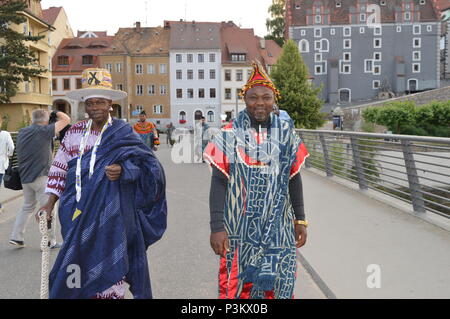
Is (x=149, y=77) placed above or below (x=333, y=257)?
above

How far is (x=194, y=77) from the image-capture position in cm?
7600

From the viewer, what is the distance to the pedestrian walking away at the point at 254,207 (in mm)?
3312

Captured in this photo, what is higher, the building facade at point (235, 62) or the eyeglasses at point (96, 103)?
the building facade at point (235, 62)

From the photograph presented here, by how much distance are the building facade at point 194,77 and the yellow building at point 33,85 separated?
2131 cm

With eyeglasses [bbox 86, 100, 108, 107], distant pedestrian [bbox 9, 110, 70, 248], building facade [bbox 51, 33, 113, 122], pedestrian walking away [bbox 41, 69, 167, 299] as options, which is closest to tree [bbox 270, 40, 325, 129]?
distant pedestrian [bbox 9, 110, 70, 248]

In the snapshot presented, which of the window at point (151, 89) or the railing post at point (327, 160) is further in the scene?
the window at point (151, 89)

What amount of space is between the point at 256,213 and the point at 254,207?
0.13 feet

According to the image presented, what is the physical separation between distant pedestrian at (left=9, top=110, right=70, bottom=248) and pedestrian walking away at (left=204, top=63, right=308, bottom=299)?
4.50 meters

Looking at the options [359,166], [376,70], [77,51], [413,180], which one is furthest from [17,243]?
[376,70]

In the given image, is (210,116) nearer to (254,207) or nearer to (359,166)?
(359,166)

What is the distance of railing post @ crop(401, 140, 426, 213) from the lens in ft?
28.7

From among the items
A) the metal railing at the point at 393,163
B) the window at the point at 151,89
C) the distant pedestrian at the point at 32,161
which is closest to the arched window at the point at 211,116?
the window at the point at 151,89

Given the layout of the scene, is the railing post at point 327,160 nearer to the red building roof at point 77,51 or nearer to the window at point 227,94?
the window at point 227,94
